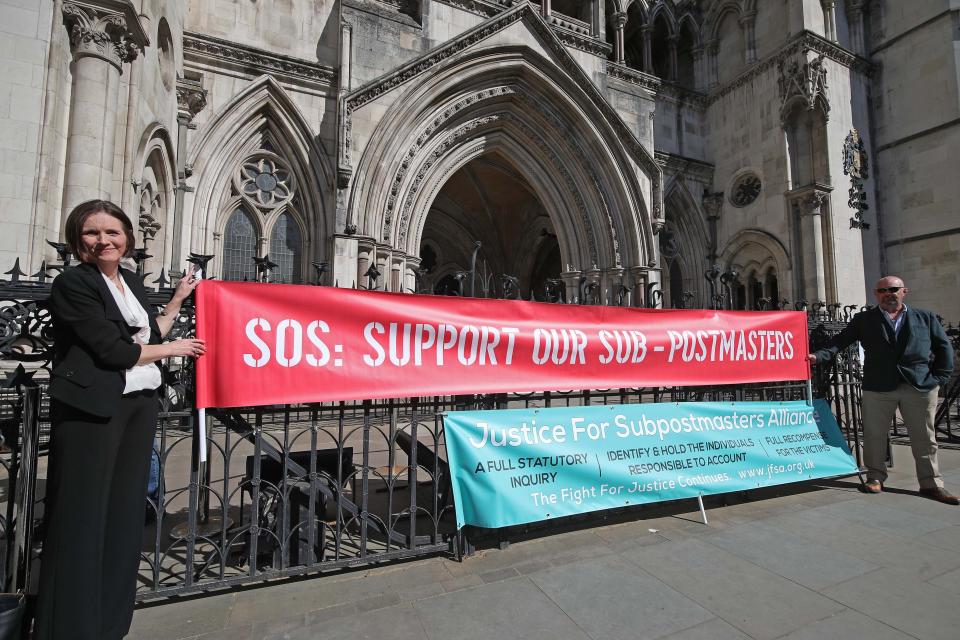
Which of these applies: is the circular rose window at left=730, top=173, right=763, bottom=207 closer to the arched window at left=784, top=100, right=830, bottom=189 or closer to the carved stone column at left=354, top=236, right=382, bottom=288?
the arched window at left=784, top=100, right=830, bottom=189

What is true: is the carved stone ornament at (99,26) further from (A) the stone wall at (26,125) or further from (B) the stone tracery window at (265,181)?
(B) the stone tracery window at (265,181)

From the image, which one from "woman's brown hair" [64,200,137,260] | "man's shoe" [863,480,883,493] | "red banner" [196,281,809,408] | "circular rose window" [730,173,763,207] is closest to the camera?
"woman's brown hair" [64,200,137,260]

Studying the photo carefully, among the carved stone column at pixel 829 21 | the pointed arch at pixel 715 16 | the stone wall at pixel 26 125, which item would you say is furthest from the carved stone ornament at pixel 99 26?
the carved stone column at pixel 829 21

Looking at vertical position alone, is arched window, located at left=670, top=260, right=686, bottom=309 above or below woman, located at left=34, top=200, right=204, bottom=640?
above

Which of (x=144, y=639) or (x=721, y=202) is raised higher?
(x=721, y=202)

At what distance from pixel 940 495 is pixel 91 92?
10726mm

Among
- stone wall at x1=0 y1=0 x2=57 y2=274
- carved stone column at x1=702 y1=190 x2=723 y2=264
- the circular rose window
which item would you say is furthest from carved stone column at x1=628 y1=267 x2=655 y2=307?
stone wall at x1=0 y1=0 x2=57 y2=274

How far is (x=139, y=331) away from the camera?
88.7 inches

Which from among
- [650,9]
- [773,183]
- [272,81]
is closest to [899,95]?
[773,183]

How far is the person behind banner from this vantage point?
173 inches

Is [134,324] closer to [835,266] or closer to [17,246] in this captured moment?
[17,246]

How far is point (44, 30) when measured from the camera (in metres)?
5.87

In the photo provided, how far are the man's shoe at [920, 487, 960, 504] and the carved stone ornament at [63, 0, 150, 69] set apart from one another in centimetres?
1077

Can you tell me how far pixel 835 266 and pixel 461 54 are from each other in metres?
12.7
